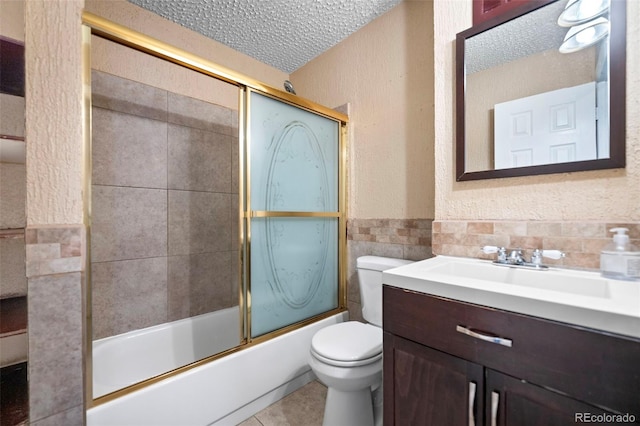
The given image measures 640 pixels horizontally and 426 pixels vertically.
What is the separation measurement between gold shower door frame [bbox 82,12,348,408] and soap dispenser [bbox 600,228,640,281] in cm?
135

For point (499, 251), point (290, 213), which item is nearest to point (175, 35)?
point (290, 213)

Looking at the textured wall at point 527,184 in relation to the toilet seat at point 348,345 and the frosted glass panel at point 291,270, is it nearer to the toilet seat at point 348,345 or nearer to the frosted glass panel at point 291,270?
the toilet seat at point 348,345

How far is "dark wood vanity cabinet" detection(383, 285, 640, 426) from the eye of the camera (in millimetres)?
537

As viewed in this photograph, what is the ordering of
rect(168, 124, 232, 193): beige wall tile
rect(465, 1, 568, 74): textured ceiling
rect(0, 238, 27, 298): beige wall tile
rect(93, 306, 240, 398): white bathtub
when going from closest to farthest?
rect(465, 1, 568, 74): textured ceiling → rect(0, 238, 27, 298): beige wall tile → rect(93, 306, 240, 398): white bathtub → rect(168, 124, 232, 193): beige wall tile

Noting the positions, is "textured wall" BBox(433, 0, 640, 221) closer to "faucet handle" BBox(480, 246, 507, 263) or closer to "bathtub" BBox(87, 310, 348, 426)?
"faucet handle" BBox(480, 246, 507, 263)

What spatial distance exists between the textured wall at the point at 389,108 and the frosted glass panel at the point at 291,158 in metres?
0.20

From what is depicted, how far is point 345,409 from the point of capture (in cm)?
121

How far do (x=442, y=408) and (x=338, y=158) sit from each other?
1561 millimetres

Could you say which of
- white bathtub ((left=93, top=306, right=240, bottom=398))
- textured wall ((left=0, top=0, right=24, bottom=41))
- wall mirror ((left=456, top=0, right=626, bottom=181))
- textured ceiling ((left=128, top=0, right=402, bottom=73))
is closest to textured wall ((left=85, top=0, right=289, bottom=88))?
textured ceiling ((left=128, top=0, right=402, bottom=73))

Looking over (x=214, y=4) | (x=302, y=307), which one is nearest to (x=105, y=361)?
(x=302, y=307)

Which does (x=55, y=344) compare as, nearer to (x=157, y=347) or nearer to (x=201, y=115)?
(x=157, y=347)

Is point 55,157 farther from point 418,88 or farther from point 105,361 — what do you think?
point 418,88

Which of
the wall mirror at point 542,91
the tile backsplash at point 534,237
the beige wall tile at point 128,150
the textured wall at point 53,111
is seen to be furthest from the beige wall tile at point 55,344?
the wall mirror at point 542,91

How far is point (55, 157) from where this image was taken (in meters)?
0.90
